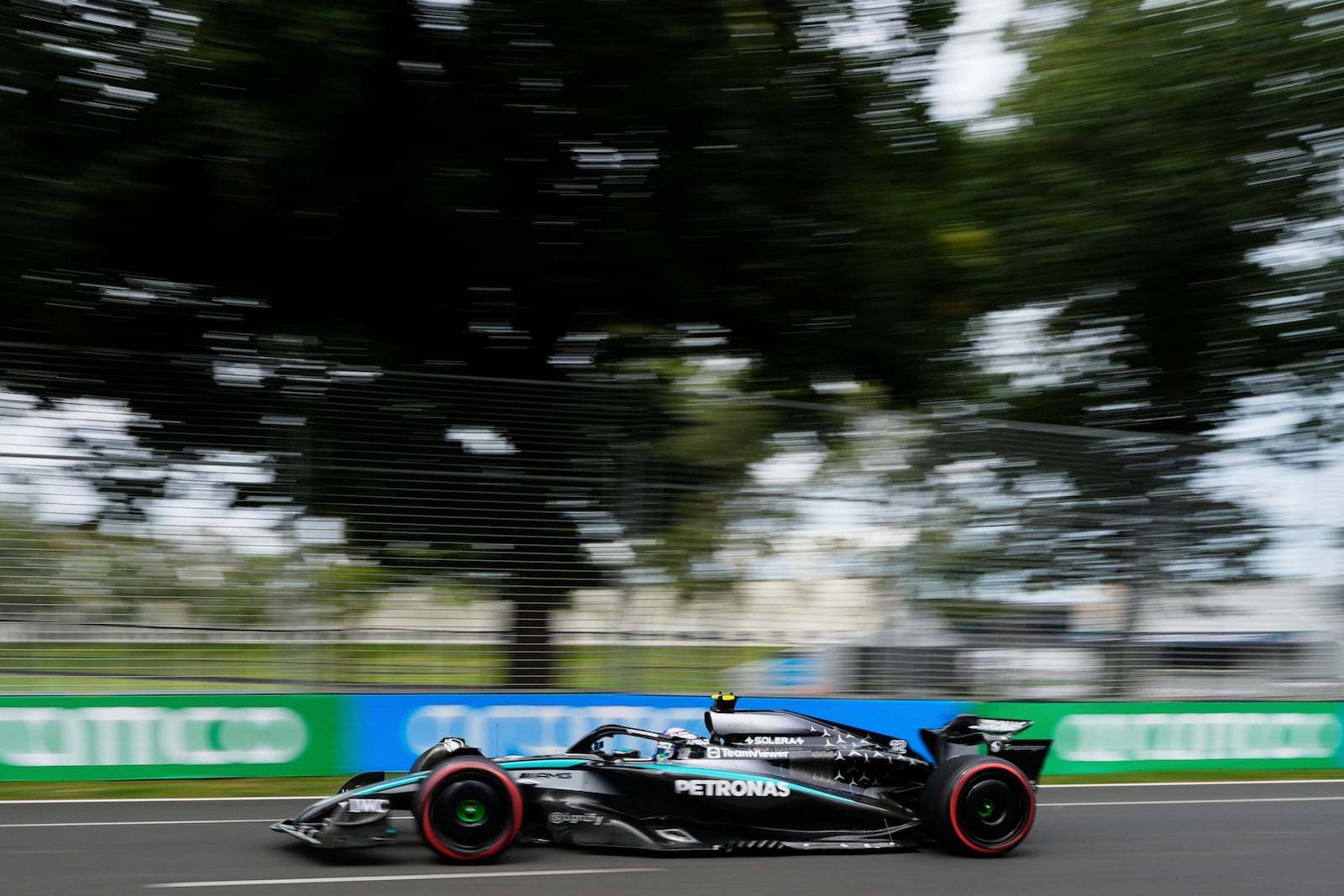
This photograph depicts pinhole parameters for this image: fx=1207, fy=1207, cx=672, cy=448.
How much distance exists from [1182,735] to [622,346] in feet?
21.0

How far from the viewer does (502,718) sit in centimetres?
945

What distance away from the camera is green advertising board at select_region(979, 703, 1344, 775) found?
421 inches

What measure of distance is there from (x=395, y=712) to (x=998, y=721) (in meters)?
4.62

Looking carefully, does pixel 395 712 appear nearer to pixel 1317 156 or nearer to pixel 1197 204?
pixel 1197 204

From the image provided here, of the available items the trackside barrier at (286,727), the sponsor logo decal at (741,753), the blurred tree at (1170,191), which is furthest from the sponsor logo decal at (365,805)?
the blurred tree at (1170,191)

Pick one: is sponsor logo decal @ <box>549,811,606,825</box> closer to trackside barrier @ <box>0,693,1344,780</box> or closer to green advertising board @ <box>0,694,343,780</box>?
trackside barrier @ <box>0,693,1344,780</box>

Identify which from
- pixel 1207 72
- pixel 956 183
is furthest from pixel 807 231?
pixel 1207 72

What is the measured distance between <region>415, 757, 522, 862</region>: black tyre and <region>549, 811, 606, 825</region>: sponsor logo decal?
0.73 feet

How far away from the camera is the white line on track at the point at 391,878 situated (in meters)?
5.79

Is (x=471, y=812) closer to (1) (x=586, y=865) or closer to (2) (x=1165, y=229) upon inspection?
(1) (x=586, y=865)

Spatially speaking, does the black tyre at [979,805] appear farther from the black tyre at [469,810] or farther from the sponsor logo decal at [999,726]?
the black tyre at [469,810]

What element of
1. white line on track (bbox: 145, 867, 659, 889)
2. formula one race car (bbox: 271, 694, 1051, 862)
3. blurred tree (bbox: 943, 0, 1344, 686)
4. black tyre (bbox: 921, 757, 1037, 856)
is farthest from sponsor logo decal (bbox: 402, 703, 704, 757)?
blurred tree (bbox: 943, 0, 1344, 686)

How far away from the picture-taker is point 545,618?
32.1 ft

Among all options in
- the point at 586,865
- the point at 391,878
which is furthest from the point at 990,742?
the point at 391,878
